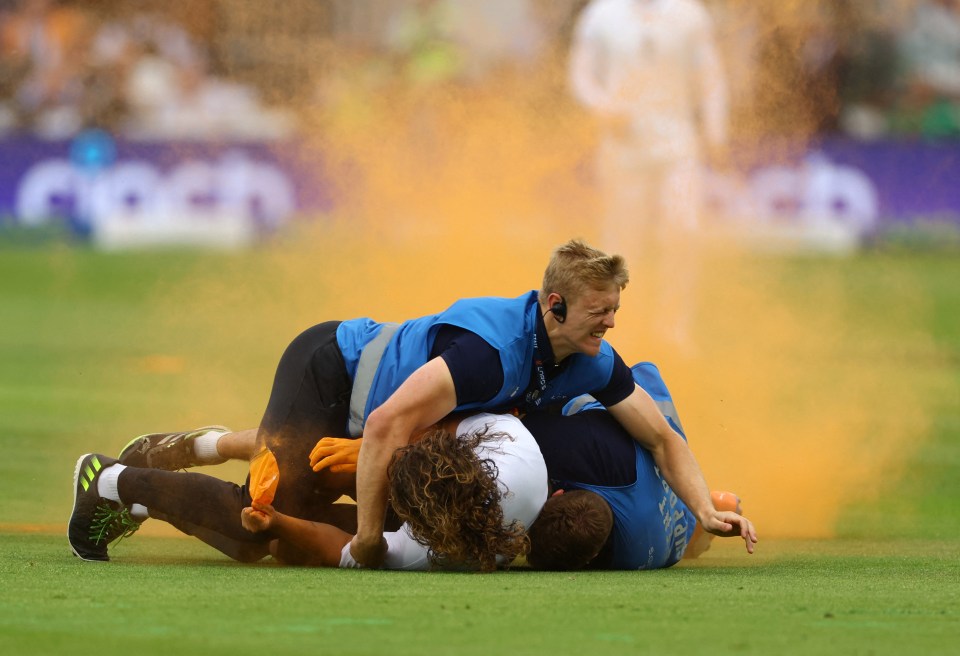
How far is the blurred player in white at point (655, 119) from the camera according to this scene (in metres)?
13.6

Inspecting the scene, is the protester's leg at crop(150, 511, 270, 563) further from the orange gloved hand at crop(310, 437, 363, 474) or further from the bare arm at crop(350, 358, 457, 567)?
the bare arm at crop(350, 358, 457, 567)

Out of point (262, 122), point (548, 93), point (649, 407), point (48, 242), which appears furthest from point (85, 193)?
point (649, 407)

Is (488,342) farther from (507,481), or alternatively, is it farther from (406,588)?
(406,588)

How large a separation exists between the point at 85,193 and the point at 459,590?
18079 mm

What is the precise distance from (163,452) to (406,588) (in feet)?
6.13

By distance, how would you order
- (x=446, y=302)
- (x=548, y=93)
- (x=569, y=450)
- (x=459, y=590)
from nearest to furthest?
(x=459, y=590), (x=569, y=450), (x=446, y=302), (x=548, y=93)

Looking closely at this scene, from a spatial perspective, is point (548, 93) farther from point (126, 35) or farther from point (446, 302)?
point (126, 35)

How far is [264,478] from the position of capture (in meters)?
5.67

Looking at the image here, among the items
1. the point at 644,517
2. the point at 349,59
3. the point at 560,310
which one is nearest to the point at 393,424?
the point at 560,310

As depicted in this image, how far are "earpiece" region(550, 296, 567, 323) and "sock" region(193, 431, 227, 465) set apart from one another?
67.7 inches

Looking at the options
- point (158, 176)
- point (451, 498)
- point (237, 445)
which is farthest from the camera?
point (158, 176)

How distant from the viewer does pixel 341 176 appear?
22.3 m

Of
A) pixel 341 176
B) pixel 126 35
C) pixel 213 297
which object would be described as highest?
pixel 126 35

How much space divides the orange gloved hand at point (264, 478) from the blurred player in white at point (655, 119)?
25.9 ft
